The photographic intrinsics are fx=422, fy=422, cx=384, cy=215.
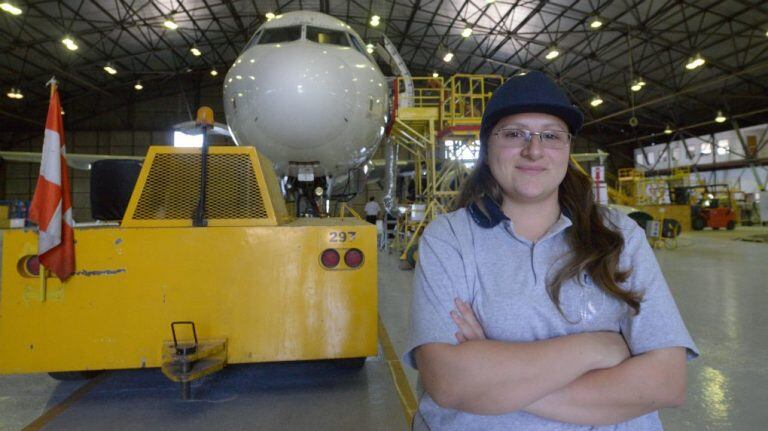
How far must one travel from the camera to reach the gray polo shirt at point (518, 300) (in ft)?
3.90

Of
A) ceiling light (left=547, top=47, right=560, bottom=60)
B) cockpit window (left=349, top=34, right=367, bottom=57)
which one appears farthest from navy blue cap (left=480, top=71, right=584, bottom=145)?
ceiling light (left=547, top=47, right=560, bottom=60)

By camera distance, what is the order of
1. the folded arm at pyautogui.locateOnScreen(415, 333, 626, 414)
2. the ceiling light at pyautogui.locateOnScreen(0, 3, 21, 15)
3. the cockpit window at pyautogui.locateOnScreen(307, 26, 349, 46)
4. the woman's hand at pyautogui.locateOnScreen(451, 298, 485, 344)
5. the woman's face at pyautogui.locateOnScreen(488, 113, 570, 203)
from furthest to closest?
the ceiling light at pyautogui.locateOnScreen(0, 3, 21, 15) < the cockpit window at pyautogui.locateOnScreen(307, 26, 349, 46) < the woman's face at pyautogui.locateOnScreen(488, 113, 570, 203) < the woman's hand at pyautogui.locateOnScreen(451, 298, 485, 344) < the folded arm at pyautogui.locateOnScreen(415, 333, 626, 414)

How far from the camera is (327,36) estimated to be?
5.06 m

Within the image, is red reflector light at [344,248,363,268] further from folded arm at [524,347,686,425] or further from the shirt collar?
folded arm at [524,347,686,425]

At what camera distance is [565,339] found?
1156 millimetres

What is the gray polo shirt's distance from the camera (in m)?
1.19

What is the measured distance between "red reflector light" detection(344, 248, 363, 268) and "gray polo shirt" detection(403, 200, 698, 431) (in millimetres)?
1271

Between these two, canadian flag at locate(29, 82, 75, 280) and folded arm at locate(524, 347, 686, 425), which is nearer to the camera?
folded arm at locate(524, 347, 686, 425)

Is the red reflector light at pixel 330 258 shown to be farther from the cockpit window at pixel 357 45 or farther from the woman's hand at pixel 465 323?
the cockpit window at pixel 357 45

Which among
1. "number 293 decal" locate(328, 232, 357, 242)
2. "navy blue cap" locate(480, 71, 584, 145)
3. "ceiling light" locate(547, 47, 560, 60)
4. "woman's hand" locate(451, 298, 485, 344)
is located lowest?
"woman's hand" locate(451, 298, 485, 344)

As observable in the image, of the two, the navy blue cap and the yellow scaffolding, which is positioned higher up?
the yellow scaffolding

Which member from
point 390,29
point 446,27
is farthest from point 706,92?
point 390,29

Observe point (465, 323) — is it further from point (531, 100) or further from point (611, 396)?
point (531, 100)

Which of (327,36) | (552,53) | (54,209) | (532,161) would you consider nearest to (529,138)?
(532,161)
